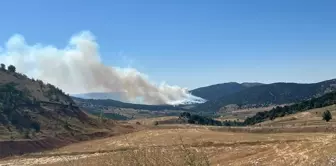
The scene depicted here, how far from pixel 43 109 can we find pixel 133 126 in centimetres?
3479

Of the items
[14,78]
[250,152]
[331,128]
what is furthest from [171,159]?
[14,78]

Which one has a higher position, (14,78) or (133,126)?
(14,78)

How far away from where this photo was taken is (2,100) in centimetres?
15375

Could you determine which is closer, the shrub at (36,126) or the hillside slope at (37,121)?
the hillside slope at (37,121)

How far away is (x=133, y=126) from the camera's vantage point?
160 metres

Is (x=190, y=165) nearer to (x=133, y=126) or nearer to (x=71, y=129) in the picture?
(x=71, y=129)

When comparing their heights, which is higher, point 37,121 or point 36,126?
point 37,121

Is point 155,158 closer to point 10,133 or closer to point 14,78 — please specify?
point 10,133

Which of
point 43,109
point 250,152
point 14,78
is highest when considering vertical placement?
point 14,78

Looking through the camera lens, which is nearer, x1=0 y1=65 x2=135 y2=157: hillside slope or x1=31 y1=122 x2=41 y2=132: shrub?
x1=0 y1=65 x2=135 y2=157: hillside slope

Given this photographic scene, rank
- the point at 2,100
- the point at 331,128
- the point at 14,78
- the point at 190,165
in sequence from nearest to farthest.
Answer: the point at 190,165
the point at 331,128
the point at 2,100
the point at 14,78

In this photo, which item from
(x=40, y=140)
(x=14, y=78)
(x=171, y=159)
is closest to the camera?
(x=171, y=159)

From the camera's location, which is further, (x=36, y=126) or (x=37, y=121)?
(x=37, y=121)

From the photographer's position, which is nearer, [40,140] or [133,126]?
[40,140]
